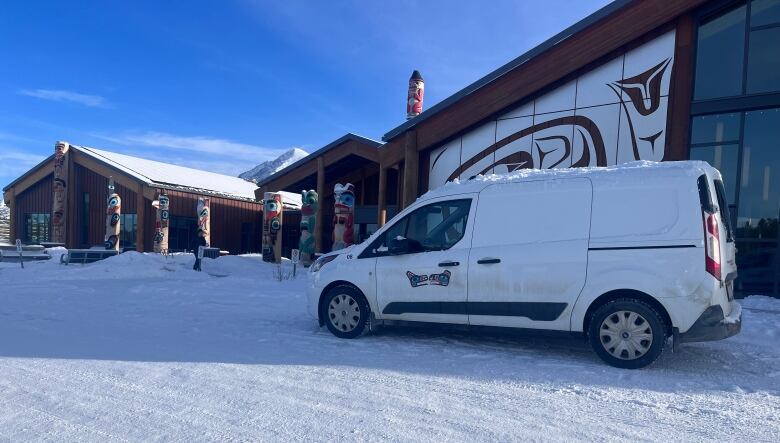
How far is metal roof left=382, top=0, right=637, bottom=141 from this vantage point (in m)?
12.2

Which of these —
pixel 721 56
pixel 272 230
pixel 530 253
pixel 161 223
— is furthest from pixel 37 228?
pixel 721 56

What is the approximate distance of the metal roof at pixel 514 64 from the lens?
1223 centimetres

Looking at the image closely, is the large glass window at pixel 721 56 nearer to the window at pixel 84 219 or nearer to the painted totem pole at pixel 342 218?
the painted totem pole at pixel 342 218

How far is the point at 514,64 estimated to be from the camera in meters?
13.5

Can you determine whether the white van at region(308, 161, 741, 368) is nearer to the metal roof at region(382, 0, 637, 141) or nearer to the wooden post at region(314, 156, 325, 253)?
the metal roof at region(382, 0, 637, 141)

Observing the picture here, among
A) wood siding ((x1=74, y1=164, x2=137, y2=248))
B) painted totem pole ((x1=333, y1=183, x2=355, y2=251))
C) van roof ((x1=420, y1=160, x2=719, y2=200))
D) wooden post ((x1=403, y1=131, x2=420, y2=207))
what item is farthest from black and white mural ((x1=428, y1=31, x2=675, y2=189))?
wood siding ((x1=74, y1=164, x2=137, y2=248))

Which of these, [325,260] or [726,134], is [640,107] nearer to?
[726,134]

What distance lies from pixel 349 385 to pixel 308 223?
13860 millimetres

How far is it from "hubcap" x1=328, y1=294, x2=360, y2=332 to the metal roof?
32.4 feet

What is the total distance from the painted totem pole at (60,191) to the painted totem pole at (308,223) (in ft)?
54.8

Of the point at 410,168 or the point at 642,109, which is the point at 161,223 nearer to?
the point at 410,168

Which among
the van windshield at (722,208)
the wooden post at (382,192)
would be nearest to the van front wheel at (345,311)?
the van windshield at (722,208)

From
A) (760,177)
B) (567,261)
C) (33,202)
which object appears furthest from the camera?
(33,202)

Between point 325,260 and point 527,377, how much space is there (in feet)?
10.6
